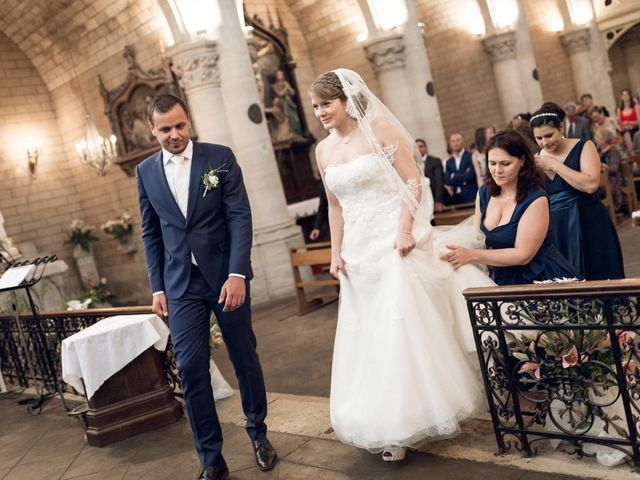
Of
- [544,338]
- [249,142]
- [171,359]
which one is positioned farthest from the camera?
[249,142]

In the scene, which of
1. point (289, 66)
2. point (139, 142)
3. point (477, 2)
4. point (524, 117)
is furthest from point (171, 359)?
point (477, 2)

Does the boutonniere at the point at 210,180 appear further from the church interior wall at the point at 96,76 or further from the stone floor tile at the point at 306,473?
the church interior wall at the point at 96,76

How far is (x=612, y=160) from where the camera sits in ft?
27.1

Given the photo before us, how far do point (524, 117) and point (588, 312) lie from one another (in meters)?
6.10

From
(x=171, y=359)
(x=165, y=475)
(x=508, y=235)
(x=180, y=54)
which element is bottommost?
(x=165, y=475)

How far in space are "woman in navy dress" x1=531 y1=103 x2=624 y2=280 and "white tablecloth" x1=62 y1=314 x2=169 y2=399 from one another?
2669mm

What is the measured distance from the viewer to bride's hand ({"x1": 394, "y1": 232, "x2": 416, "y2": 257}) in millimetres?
3123

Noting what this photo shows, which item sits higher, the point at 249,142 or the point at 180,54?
the point at 180,54

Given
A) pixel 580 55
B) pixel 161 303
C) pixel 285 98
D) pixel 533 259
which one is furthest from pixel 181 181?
pixel 580 55

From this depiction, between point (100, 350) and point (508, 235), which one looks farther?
point (100, 350)

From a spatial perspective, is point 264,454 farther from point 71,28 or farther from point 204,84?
Answer: point 71,28

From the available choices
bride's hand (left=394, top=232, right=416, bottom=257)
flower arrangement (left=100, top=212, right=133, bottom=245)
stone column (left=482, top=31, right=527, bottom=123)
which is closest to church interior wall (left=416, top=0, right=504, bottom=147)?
stone column (left=482, top=31, right=527, bottom=123)

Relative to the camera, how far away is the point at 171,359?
4.64m

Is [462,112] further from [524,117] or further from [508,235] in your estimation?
[508,235]
